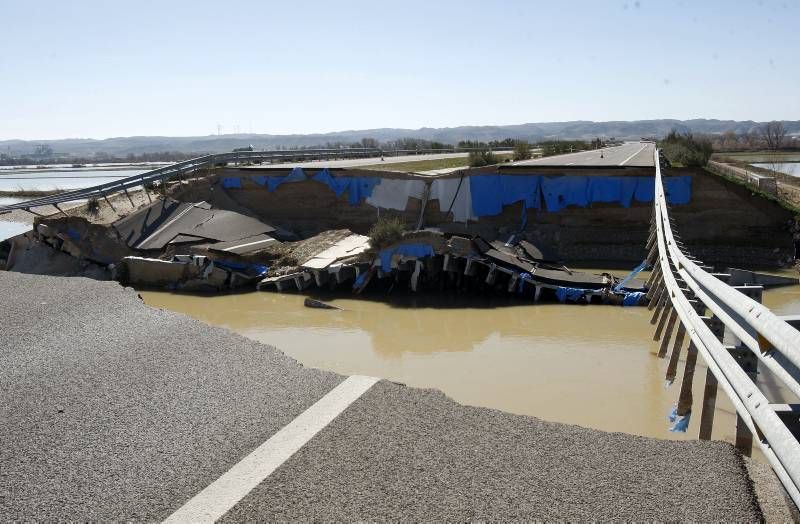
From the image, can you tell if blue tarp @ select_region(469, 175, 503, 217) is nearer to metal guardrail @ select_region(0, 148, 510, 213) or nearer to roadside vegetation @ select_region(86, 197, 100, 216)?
metal guardrail @ select_region(0, 148, 510, 213)

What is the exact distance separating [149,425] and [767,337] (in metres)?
6.11

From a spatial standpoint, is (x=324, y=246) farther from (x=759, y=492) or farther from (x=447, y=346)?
(x=759, y=492)

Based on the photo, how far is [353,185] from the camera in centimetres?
2567

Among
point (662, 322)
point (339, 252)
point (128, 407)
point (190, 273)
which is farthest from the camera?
point (190, 273)

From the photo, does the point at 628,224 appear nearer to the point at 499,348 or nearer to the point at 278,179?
the point at 499,348

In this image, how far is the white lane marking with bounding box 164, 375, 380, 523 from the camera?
577 centimetres

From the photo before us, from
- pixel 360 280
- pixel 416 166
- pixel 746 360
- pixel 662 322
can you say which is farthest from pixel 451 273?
pixel 416 166

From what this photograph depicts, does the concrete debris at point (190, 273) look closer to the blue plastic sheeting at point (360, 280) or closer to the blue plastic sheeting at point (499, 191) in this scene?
the blue plastic sheeting at point (360, 280)

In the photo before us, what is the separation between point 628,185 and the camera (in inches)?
927

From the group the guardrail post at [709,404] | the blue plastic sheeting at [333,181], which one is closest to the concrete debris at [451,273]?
the blue plastic sheeting at [333,181]

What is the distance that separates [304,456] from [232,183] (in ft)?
72.1

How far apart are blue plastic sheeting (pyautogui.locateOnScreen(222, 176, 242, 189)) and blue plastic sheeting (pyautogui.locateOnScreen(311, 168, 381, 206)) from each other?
3461 mm

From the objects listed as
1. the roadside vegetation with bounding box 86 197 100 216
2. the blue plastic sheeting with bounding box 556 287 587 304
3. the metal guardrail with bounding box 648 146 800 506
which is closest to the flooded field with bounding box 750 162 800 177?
the blue plastic sheeting with bounding box 556 287 587 304

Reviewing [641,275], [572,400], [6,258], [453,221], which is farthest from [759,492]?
[6,258]
